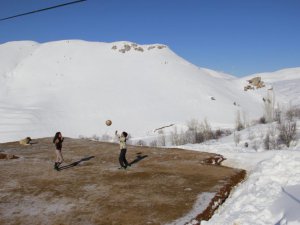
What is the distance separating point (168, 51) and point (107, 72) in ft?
79.6

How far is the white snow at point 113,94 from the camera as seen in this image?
2347 inches

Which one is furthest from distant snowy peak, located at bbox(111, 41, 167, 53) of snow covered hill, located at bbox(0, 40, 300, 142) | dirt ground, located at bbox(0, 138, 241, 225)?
dirt ground, located at bbox(0, 138, 241, 225)

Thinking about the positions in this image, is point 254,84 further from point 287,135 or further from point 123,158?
point 123,158

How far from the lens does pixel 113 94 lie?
75250mm

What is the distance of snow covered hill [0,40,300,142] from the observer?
205 ft

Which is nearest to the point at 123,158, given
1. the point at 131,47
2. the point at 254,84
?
the point at 254,84

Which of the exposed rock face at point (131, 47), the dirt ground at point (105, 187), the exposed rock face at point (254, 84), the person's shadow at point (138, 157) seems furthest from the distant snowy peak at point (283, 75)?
the dirt ground at point (105, 187)

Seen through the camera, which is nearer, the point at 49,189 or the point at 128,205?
the point at 128,205

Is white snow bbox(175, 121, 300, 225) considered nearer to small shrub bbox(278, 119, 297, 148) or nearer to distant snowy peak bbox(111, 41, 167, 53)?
small shrub bbox(278, 119, 297, 148)

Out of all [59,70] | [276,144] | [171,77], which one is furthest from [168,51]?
[276,144]

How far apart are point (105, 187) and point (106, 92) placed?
60.4 meters

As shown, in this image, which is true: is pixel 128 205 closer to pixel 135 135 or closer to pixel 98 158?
pixel 98 158

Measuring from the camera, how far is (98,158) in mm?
23500

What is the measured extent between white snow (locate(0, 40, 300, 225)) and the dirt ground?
398 cm
